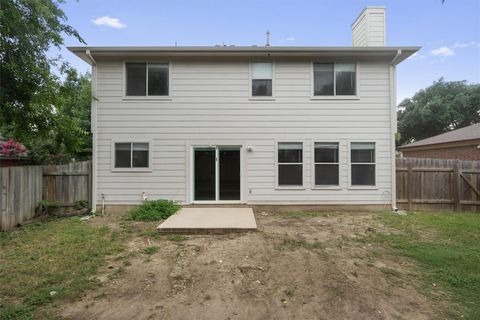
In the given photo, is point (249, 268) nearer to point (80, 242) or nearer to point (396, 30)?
point (80, 242)

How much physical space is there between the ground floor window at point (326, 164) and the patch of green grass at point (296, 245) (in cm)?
365

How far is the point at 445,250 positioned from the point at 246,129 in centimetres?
587

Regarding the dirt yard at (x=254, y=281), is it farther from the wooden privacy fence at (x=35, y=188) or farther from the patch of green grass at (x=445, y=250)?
the wooden privacy fence at (x=35, y=188)

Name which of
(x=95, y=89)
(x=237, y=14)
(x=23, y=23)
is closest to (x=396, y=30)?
(x=237, y=14)

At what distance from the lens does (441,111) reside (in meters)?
31.0

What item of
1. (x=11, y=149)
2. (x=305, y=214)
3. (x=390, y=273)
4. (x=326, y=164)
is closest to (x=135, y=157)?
(x=11, y=149)

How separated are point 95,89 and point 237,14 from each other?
6741 millimetres

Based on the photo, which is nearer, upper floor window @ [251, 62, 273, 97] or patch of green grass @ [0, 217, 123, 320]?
patch of green grass @ [0, 217, 123, 320]

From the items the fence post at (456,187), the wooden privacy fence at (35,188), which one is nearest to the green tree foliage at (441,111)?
the fence post at (456,187)

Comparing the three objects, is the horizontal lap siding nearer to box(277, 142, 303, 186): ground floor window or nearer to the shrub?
box(277, 142, 303, 186): ground floor window

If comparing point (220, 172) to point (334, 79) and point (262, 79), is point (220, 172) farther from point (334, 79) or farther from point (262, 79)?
point (334, 79)

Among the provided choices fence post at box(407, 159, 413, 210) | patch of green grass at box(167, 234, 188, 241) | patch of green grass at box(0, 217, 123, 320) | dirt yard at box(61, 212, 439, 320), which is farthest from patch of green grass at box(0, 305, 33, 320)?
fence post at box(407, 159, 413, 210)

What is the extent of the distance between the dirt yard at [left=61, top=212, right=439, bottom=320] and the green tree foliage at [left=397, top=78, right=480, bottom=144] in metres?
32.3

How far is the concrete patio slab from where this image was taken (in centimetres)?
640
